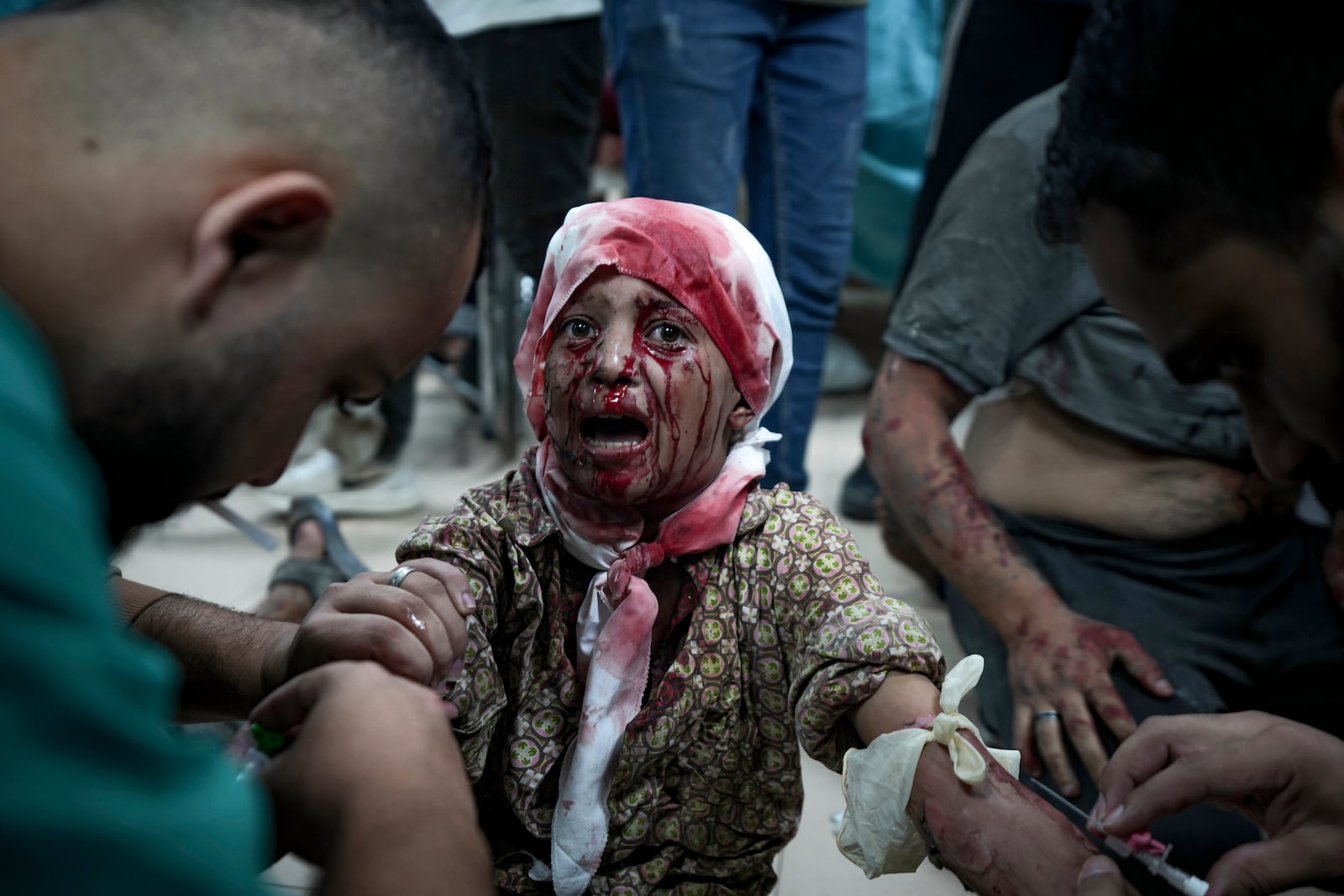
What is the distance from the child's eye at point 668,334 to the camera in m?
1.25

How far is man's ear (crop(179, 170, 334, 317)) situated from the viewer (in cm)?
69

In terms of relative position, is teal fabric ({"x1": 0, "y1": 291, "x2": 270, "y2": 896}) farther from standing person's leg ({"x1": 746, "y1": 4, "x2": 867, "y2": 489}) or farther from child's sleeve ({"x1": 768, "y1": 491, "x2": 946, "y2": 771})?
standing person's leg ({"x1": 746, "y1": 4, "x2": 867, "y2": 489})

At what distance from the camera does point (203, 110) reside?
71 cm

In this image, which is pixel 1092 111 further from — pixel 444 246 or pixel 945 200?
pixel 945 200

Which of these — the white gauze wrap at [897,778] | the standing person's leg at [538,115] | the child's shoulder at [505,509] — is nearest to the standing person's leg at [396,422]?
the standing person's leg at [538,115]

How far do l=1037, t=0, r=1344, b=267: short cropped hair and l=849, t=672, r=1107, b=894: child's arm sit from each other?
509 mm

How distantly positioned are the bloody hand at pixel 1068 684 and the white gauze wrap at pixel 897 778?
0.49m

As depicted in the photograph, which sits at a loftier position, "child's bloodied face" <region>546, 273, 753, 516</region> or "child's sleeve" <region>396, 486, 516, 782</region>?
"child's bloodied face" <region>546, 273, 753, 516</region>

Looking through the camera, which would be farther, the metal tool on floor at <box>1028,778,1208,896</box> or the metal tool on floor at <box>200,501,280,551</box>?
the metal tool on floor at <box>200,501,280,551</box>

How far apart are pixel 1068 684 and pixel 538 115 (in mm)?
1549

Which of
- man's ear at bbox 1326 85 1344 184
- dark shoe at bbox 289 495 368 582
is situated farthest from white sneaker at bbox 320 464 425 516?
man's ear at bbox 1326 85 1344 184

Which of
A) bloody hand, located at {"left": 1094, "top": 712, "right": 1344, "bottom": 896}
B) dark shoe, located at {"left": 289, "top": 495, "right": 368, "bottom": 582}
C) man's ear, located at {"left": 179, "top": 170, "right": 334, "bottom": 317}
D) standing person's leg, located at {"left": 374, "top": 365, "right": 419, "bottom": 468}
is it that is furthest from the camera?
standing person's leg, located at {"left": 374, "top": 365, "right": 419, "bottom": 468}

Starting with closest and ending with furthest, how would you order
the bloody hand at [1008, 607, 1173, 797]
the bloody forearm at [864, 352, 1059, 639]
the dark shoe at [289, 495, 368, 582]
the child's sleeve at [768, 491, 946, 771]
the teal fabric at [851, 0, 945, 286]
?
the child's sleeve at [768, 491, 946, 771]
the bloody hand at [1008, 607, 1173, 797]
the bloody forearm at [864, 352, 1059, 639]
the dark shoe at [289, 495, 368, 582]
the teal fabric at [851, 0, 945, 286]

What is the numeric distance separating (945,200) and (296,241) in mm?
1394
